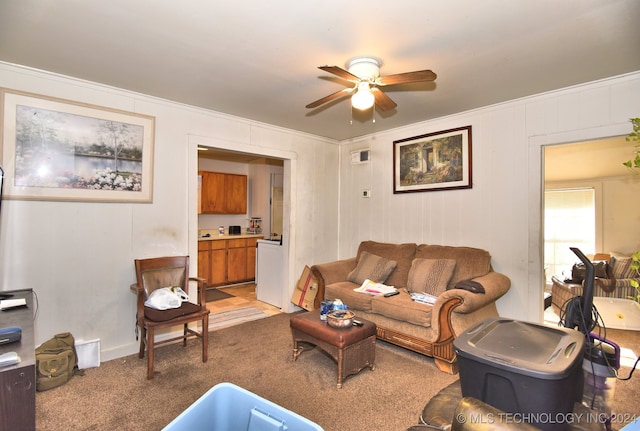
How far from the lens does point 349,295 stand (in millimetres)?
3441

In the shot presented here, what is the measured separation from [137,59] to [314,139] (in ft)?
8.49

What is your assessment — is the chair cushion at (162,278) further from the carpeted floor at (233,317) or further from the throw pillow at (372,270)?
the throw pillow at (372,270)

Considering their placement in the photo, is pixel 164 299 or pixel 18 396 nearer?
pixel 18 396

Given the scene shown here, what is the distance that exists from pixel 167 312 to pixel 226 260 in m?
3.18

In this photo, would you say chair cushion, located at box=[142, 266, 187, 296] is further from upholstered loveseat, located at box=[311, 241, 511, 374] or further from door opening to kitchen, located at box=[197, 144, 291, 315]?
upholstered loveseat, located at box=[311, 241, 511, 374]

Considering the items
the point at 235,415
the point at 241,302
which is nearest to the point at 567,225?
the point at 241,302

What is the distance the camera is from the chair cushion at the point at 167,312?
267 centimetres

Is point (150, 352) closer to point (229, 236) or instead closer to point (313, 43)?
point (313, 43)

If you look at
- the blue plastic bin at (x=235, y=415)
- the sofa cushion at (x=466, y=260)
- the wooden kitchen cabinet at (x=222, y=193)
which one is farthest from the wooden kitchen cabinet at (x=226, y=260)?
the blue plastic bin at (x=235, y=415)

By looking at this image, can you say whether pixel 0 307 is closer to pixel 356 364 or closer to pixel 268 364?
pixel 268 364

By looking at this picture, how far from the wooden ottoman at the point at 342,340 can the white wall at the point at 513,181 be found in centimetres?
161

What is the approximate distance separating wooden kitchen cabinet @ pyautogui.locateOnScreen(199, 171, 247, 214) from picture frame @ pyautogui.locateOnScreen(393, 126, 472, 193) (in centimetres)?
348

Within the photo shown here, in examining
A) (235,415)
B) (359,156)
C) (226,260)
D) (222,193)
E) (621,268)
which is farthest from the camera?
(222,193)

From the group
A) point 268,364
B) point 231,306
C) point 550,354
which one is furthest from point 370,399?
point 231,306
